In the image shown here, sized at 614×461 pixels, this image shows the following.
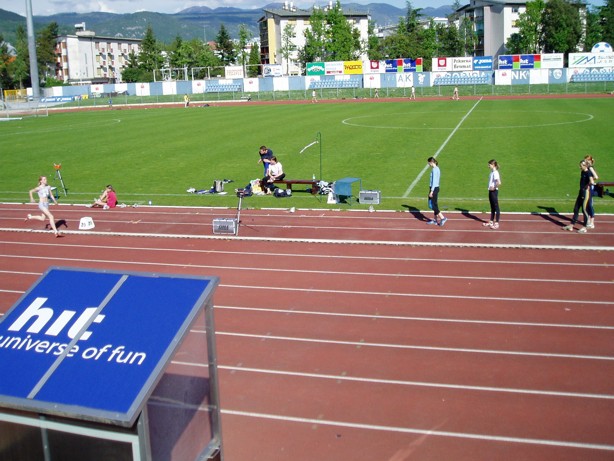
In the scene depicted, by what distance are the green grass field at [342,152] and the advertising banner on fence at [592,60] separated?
1754 centimetres

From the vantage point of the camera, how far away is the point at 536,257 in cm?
1400

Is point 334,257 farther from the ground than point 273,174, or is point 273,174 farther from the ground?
point 273,174

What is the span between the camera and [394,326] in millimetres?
10570

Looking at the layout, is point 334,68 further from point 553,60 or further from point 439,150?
point 439,150

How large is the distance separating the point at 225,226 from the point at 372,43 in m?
108

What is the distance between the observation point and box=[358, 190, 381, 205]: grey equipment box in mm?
19062

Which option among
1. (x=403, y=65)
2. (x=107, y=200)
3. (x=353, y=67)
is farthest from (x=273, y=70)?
(x=107, y=200)

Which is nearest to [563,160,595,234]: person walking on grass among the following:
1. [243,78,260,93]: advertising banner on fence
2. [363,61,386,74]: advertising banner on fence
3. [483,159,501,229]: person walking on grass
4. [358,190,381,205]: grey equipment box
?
[483,159,501,229]: person walking on grass

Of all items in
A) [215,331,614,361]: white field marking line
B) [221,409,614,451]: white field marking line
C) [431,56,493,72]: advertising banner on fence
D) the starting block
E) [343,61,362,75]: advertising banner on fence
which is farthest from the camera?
[343,61,362,75]: advertising banner on fence

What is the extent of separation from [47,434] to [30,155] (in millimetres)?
30932

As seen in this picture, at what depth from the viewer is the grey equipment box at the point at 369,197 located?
62.5 ft

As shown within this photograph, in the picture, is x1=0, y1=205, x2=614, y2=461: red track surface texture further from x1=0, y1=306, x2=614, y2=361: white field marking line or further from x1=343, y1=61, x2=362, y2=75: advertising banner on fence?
x1=343, y1=61, x2=362, y2=75: advertising banner on fence

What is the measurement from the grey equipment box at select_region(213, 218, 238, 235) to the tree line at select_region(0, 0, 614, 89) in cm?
8606

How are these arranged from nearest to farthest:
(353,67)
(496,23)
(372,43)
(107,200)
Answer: (107,200), (353,67), (496,23), (372,43)
